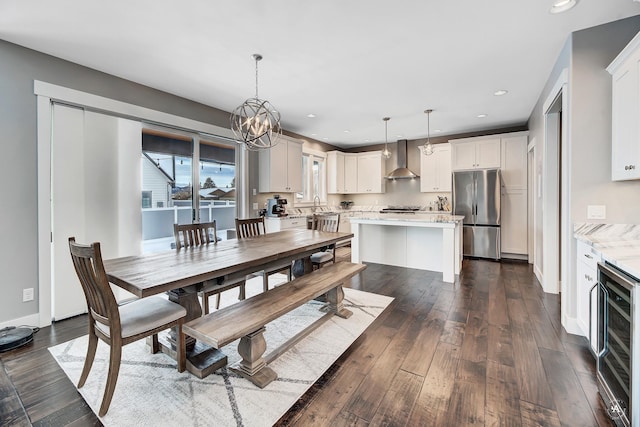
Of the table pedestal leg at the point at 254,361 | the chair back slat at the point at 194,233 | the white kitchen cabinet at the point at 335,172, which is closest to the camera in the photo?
the table pedestal leg at the point at 254,361

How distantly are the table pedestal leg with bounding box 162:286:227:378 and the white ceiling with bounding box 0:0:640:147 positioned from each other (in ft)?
7.10

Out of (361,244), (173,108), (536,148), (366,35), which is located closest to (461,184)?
(536,148)

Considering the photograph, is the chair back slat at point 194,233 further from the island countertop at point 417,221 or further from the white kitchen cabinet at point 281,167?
the island countertop at point 417,221

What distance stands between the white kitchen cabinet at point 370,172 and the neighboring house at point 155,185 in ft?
15.6

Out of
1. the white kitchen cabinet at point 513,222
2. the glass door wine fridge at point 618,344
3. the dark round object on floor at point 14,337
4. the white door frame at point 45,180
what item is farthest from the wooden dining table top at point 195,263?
the white kitchen cabinet at point 513,222

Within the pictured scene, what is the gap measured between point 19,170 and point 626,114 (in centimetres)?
512

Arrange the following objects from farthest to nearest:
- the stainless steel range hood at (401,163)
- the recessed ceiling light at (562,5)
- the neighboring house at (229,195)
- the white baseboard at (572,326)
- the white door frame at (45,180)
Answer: the stainless steel range hood at (401,163), the neighboring house at (229,195), the white door frame at (45,180), the white baseboard at (572,326), the recessed ceiling light at (562,5)

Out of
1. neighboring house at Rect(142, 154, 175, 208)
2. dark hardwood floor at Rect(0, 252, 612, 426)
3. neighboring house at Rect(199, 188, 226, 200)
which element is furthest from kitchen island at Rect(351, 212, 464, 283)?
neighboring house at Rect(142, 154, 175, 208)

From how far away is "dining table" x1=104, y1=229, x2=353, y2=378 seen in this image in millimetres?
1688

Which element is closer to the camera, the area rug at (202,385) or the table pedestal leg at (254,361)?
the area rug at (202,385)

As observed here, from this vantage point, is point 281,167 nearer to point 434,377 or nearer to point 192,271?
point 192,271

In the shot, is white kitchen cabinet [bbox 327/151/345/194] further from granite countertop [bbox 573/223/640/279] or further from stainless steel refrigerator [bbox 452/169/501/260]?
granite countertop [bbox 573/223/640/279]

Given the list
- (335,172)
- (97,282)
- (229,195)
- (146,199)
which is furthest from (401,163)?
(97,282)

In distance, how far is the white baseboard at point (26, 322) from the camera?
2602 mm
